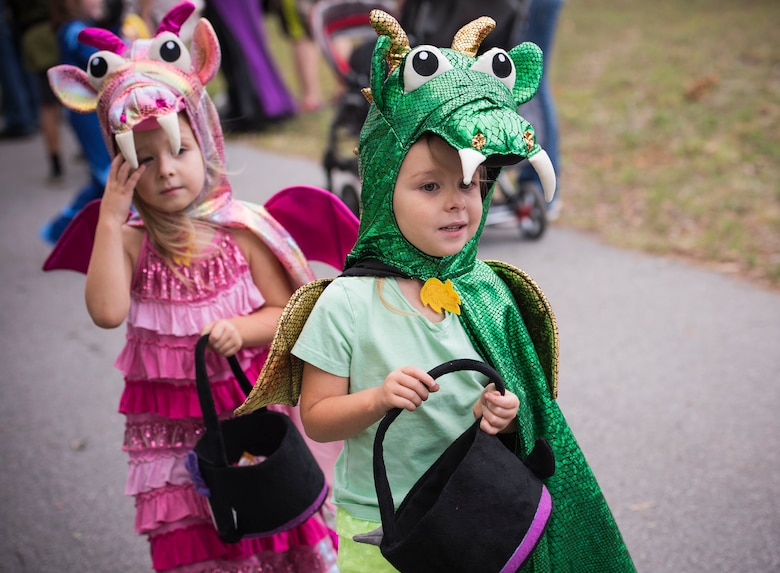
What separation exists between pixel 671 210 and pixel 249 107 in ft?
15.8

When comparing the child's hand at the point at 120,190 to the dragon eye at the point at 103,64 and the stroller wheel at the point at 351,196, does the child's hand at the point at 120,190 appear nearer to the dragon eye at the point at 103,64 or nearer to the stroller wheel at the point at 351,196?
the dragon eye at the point at 103,64

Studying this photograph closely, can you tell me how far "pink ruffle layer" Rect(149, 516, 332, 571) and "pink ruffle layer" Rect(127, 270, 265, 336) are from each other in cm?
58

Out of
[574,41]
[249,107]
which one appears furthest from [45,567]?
[574,41]

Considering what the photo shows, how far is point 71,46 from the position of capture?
5273 mm

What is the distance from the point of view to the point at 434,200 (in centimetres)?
168

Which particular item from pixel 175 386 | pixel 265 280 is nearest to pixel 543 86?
pixel 265 280

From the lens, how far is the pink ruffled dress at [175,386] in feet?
7.44

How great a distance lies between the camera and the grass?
5.44 meters

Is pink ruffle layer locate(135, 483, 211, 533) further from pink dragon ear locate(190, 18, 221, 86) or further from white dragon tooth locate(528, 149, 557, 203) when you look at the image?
white dragon tooth locate(528, 149, 557, 203)

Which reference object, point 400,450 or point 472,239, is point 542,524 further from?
point 472,239

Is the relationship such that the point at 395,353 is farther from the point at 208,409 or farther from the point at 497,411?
the point at 208,409

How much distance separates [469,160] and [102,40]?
1303 millimetres

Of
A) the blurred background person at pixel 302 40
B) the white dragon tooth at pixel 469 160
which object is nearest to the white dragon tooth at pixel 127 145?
the white dragon tooth at pixel 469 160

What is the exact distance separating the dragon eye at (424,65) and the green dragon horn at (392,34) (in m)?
0.07
